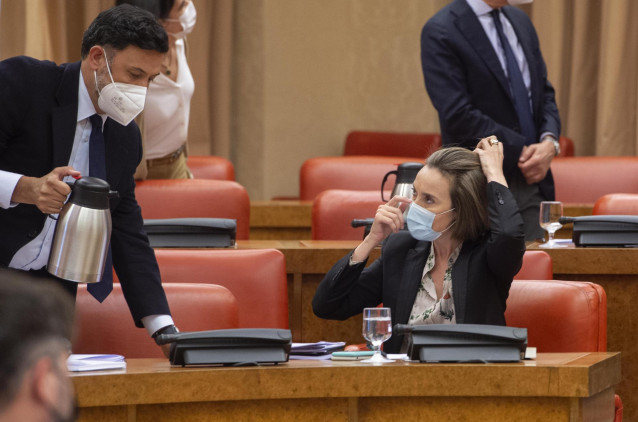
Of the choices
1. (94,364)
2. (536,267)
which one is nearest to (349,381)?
(94,364)

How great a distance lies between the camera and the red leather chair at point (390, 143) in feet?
21.1

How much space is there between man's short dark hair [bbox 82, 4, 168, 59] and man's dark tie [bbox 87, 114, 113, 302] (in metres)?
0.17

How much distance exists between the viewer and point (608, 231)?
3410mm

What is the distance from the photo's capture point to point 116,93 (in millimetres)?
2264

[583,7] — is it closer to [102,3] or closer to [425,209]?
[102,3]

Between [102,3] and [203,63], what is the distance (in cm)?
95

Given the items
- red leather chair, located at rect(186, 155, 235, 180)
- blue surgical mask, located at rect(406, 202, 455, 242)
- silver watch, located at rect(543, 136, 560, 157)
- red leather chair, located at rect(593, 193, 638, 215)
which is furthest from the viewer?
red leather chair, located at rect(186, 155, 235, 180)

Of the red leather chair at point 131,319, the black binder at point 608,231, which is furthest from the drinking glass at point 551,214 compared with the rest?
the red leather chair at point 131,319

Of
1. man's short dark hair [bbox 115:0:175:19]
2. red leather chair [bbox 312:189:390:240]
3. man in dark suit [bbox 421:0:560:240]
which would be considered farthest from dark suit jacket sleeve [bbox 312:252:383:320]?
man's short dark hair [bbox 115:0:175:19]

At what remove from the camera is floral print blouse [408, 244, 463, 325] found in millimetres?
2656

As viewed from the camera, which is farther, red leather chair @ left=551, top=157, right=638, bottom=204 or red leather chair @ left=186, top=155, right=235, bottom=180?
red leather chair @ left=186, top=155, right=235, bottom=180

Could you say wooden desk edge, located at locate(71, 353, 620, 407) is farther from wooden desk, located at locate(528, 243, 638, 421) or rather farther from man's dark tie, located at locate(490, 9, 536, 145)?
man's dark tie, located at locate(490, 9, 536, 145)

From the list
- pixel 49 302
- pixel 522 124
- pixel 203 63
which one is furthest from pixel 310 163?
pixel 49 302

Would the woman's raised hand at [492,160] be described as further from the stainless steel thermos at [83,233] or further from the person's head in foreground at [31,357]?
the person's head in foreground at [31,357]
